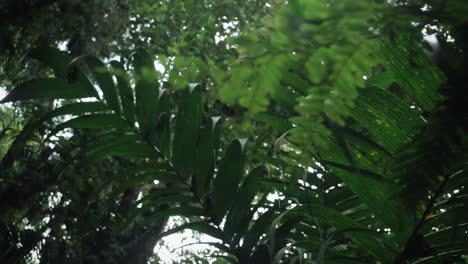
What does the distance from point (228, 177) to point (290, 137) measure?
1.57ft

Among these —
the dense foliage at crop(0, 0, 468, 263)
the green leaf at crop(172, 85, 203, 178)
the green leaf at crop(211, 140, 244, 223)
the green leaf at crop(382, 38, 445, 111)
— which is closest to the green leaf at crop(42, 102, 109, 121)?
the dense foliage at crop(0, 0, 468, 263)

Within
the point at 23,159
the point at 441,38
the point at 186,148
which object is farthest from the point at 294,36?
the point at 23,159

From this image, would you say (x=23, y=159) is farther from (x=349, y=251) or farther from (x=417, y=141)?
(x=417, y=141)

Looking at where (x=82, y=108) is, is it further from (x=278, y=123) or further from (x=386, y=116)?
(x=386, y=116)

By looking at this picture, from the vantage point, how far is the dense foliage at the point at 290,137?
382 mm

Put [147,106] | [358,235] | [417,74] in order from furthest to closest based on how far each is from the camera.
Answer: [147,106]
[358,235]
[417,74]

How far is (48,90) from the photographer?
42.1 inches

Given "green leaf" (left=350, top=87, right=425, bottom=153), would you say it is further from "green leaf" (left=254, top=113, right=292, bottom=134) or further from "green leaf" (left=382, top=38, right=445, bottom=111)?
"green leaf" (left=254, top=113, right=292, bottom=134)

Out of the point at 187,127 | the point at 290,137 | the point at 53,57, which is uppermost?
the point at 53,57

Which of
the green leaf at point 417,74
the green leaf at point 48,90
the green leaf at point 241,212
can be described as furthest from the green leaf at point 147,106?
the green leaf at point 417,74

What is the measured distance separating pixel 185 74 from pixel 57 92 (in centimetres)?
72

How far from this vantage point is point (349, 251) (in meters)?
1.05

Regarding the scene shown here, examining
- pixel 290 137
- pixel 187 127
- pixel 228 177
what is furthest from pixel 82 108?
pixel 290 137

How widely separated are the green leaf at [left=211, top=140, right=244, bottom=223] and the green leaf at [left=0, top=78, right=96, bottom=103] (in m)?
0.37
